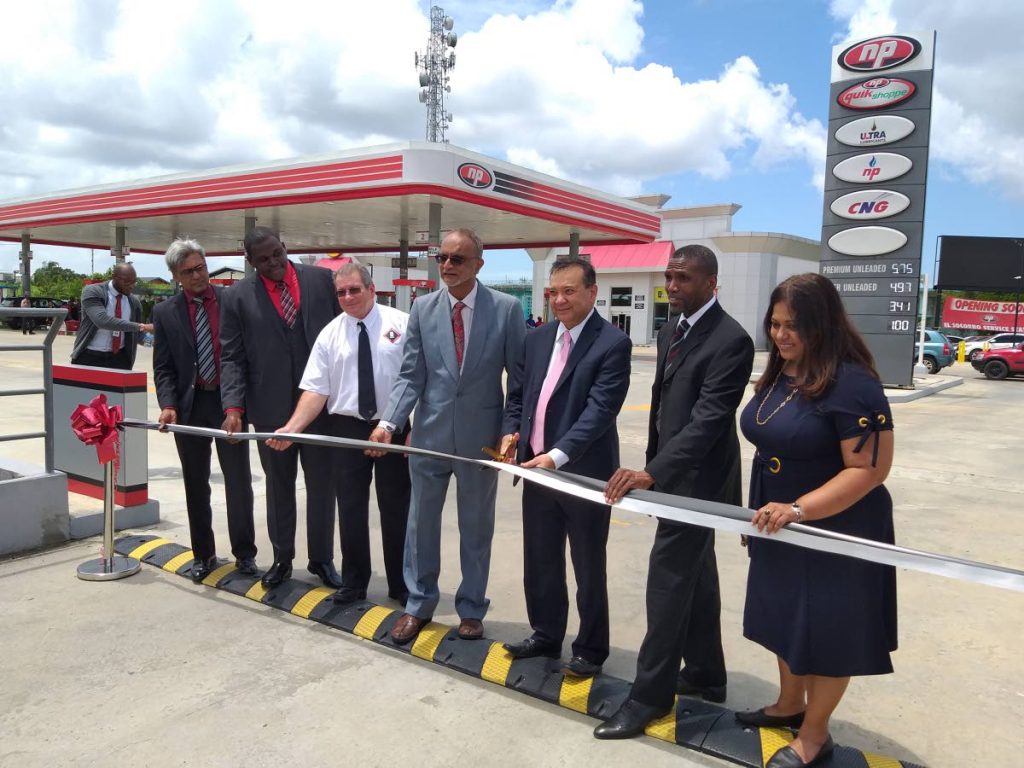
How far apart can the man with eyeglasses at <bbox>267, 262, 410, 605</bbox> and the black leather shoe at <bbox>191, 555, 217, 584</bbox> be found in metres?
0.92

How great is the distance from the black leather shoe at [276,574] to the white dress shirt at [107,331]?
139 inches

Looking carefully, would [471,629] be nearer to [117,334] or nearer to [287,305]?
[287,305]

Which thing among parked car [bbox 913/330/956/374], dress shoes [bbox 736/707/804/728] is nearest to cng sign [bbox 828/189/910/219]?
parked car [bbox 913/330/956/374]

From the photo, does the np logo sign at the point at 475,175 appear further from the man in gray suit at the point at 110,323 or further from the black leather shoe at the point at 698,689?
the black leather shoe at the point at 698,689

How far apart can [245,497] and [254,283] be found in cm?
130

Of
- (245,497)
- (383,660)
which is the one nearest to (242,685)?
(383,660)

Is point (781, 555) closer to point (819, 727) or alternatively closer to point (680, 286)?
point (819, 727)

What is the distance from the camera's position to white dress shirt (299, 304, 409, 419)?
12.9ft

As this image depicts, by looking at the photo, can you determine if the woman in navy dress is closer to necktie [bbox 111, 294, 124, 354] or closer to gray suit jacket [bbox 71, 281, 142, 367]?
gray suit jacket [bbox 71, 281, 142, 367]

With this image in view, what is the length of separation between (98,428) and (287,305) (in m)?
1.33

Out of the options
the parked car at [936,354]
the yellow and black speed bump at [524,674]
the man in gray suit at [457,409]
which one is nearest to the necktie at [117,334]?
the yellow and black speed bump at [524,674]

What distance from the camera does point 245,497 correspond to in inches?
176

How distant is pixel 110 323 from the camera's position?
629 cm

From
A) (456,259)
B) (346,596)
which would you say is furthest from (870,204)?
(346,596)
